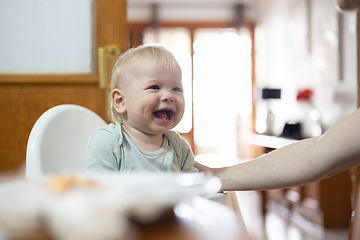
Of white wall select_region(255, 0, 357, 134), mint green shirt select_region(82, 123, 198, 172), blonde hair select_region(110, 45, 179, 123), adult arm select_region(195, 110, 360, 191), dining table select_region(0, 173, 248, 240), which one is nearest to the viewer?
dining table select_region(0, 173, 248, 240)

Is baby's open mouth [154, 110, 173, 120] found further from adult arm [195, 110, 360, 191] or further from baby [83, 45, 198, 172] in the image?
adult arm [195, 110, 360, 191]

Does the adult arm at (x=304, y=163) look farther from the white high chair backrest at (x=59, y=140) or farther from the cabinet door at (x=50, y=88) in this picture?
the cabinet door at (x=50, y=88)

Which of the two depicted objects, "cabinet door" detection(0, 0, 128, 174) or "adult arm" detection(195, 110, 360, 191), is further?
"cabinet door" detection(0, 0, 128, 174)

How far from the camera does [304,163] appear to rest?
75 centimetres

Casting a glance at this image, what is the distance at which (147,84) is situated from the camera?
88cm

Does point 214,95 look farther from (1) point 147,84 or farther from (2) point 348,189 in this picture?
(1) point 147,84

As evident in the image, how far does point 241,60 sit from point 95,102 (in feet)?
18.2

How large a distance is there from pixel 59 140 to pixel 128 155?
29cm

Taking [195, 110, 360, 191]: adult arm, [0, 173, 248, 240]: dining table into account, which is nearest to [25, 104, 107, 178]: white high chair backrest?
[195, 110, 360, 191]: adult arm

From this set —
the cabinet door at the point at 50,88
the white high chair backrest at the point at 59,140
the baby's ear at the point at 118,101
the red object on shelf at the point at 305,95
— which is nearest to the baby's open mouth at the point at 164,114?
the baby's ear at the point at 118,101

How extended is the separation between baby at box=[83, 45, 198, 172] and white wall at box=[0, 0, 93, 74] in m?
0.52

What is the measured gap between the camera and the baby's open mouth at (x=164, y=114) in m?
0.91

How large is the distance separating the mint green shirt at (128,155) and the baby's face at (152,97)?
6 centimetres

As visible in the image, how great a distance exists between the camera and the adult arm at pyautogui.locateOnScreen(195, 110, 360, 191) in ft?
2.26
